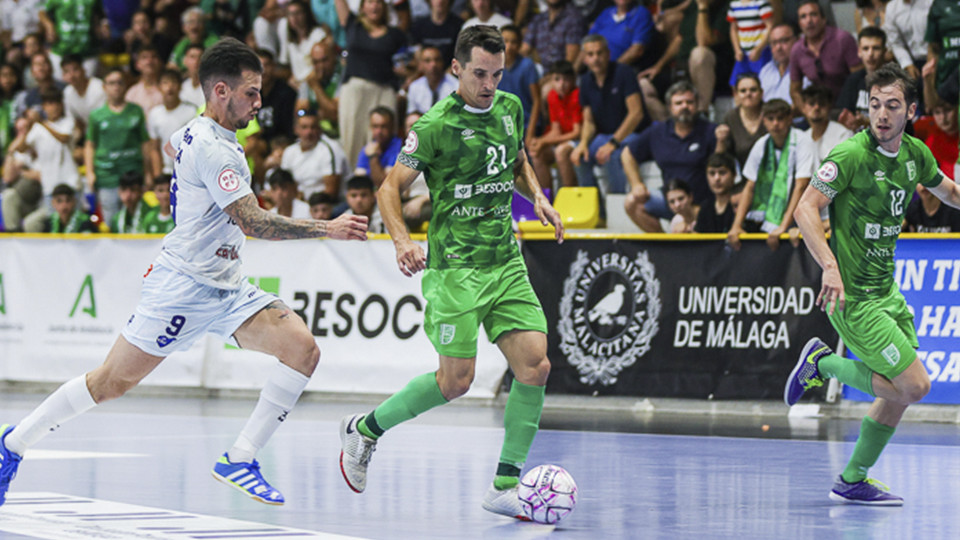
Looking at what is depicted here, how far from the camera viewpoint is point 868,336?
23.8 ft

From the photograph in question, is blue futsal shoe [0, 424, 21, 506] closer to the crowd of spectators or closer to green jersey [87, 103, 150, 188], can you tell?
the crowd of spectators

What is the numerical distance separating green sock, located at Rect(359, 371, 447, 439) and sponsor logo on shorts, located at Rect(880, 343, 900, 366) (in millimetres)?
2368

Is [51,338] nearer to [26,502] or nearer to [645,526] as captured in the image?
[26,502]

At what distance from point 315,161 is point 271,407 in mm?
9759

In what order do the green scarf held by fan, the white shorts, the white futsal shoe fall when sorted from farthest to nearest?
the green scarf held by fan < the white futsal shoe < the white shorts

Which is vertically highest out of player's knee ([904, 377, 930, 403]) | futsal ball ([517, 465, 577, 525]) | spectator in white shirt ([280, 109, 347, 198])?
spectator in white shirt ([280, 109, 347, 198])

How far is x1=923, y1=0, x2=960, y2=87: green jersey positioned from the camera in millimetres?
13086

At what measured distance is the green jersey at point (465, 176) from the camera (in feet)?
22.6

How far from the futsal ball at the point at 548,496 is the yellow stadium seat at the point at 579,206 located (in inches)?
337

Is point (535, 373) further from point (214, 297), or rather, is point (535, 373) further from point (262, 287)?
point (262, 287)

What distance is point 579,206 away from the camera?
15.0 m

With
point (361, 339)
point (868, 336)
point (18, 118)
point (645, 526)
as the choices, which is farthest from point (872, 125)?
point (18, 118)

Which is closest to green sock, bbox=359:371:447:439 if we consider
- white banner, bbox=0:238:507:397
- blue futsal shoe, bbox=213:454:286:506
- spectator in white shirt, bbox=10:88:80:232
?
blue futsal shoe, bbox=213:454:286:506

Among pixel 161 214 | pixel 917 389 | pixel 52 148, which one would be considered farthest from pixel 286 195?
pixel 917 389
